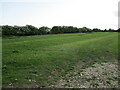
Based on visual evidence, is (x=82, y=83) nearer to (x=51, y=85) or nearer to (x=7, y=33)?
(x=51, y=85)

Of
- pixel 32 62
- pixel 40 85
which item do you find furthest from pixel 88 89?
pixel 32 62

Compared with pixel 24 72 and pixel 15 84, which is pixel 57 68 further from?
pixel 15 84

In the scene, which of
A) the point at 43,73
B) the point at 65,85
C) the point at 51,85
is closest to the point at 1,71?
the point at 43,73

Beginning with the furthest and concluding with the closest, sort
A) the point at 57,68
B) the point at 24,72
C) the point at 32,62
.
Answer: the point at 32,62 < the point at 57,68 < the point at 24,72

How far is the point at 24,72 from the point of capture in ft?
37.3

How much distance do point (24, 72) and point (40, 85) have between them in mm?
3004

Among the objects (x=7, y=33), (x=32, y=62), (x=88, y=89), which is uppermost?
(x=7, y=33)

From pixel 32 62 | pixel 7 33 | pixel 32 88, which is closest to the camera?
pixel 32 88

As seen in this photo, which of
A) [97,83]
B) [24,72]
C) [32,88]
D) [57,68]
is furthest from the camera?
[57,68]

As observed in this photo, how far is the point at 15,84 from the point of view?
912 cm

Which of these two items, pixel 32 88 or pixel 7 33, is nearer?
pixel 32 88

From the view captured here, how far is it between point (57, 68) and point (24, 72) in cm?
360

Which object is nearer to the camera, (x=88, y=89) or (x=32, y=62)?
(x=88, y=89)

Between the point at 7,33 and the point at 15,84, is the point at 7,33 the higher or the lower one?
the higher one
